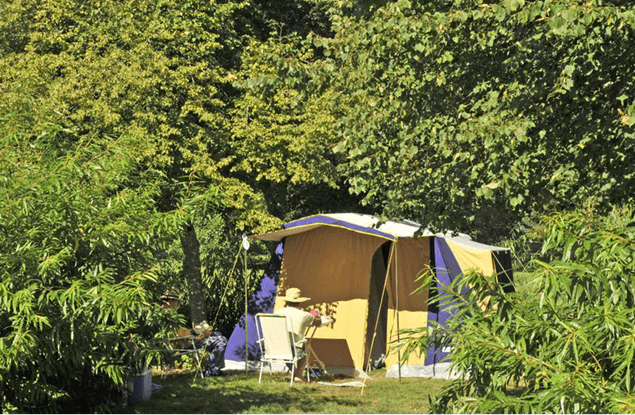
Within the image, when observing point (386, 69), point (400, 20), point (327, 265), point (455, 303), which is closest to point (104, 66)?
point (327, 265)

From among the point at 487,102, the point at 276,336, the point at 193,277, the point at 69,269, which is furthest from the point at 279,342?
the point at 69,269

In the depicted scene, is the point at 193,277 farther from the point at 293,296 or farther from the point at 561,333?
the point at 561,333

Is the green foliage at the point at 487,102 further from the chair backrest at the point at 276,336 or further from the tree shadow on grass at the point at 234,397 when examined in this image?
the chair backrest at the point at 276,336

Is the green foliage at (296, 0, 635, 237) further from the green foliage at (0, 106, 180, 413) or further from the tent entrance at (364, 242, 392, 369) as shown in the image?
the tent entrance at (364, 242, 392, 369)

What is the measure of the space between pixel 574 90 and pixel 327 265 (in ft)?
20.5

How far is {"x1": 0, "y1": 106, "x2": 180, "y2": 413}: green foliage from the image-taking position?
588 cm

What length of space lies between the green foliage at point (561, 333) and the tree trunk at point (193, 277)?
38.5 ft

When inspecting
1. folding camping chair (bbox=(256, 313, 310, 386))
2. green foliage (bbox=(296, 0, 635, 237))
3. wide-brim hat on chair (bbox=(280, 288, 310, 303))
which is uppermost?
green foliage (bbox=(296, 0, 635, 237))

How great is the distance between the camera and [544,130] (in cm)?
862

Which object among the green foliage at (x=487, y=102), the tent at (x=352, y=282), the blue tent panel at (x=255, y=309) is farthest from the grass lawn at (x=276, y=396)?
the green foliage at (x=487, y=102)

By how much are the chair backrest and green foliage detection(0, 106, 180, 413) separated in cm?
441

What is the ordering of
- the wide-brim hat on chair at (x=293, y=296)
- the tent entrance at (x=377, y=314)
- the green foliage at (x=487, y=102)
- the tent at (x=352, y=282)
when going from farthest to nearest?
the tent entrance at (x=377, y=314), the tent at (x=352, y=282), the wide-brim hat on chair at (x=293, y=296), the green foliage at (x=487, y=102)

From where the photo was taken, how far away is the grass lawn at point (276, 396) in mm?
10297

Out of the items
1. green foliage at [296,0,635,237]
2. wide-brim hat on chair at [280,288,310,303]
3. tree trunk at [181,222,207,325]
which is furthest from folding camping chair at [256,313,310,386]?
tree trunk at [181,222,207,325]
